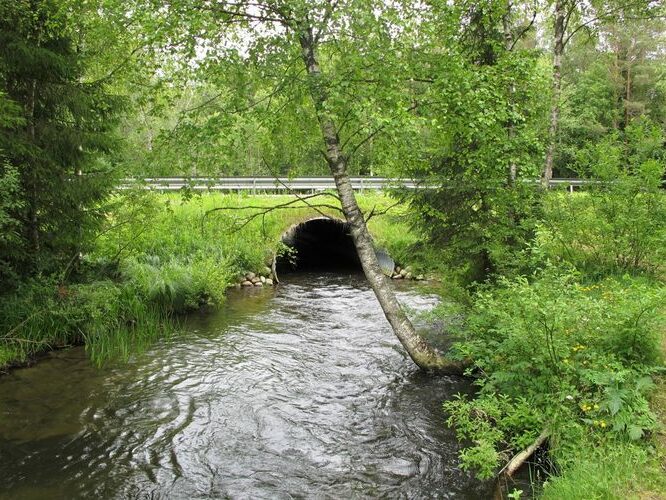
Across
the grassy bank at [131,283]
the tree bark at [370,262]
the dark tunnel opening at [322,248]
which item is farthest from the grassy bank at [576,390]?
the dark tunnel opening at [322,248]

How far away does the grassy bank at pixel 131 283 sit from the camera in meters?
8.97

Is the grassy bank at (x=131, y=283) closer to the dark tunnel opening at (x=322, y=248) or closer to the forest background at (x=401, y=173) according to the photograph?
the forest background at (x=401, y=173)

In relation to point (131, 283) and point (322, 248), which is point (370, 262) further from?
point (322, 248)

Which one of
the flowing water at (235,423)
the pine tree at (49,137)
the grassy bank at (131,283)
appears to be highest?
the pine tree at (49,137)

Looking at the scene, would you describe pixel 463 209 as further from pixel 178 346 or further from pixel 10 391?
pixel 10 391

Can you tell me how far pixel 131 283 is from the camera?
1154 cm

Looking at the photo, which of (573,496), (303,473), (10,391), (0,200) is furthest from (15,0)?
(573,496)

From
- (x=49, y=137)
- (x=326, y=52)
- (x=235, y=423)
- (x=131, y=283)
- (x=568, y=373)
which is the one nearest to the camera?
(x=568, y=373)

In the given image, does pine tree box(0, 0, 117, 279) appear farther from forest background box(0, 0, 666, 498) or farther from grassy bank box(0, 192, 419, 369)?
grassy bank box(0, 192, 419, 369)

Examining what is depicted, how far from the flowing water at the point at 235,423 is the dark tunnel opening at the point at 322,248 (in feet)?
32.5

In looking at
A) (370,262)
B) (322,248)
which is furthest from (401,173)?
(322,248)

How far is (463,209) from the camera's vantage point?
9289 mm

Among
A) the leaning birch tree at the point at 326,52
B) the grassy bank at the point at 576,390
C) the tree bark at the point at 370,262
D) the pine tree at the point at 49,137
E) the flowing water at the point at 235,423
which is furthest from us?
the pine tree at the point at 49,137

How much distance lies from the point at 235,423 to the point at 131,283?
5.92 m
